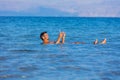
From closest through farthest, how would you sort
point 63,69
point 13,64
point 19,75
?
point 19,75 < point 63,69 < point 13,64

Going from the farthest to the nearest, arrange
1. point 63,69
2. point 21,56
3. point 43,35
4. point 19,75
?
point 43,35 < point 21,56 < point 63,69 < point 19,75

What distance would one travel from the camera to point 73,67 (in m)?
18.2

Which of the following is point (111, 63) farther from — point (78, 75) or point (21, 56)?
point (21, 56)

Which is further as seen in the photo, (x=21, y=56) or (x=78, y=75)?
(x=21, y=56)

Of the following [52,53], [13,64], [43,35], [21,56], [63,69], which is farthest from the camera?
[43,35]

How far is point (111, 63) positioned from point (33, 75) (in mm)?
5101

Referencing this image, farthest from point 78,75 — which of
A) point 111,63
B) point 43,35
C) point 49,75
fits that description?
point 43,35

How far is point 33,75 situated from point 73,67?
2744 millimetres

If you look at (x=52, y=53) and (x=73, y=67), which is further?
(x=52, y=53)

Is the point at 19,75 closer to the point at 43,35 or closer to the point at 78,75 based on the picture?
the point at 78,75

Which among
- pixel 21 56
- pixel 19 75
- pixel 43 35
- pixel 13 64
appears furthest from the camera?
pixel 43 35

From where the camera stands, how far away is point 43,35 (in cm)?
2627

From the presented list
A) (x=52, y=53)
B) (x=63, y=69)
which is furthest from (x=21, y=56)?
(x=63, y=69)

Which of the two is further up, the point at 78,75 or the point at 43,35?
the point at 43,35
